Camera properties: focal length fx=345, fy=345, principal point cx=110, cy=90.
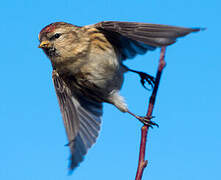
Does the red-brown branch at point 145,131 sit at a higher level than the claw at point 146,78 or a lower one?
lower

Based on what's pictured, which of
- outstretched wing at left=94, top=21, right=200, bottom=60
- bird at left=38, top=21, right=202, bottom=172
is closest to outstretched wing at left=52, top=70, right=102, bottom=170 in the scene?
bird at left=38, top=21, right=202, bottom=172

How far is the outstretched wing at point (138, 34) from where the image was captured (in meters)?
2.75

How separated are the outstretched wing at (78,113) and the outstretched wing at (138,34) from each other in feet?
2.71

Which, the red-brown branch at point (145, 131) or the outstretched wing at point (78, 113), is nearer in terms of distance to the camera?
the red-brown branch at point (145, 131)

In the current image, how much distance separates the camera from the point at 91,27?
3.89 meters

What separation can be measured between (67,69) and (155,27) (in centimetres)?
122

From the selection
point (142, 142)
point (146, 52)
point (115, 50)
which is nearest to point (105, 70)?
point (115, 50)

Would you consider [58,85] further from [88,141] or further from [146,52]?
[146,52]

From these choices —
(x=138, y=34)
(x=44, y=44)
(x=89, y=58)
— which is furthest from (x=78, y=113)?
(x=138, y=34)

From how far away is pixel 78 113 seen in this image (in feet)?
14.2

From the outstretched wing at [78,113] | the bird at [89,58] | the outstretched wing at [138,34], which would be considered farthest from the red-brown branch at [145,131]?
the outstretched wing at [78,113]

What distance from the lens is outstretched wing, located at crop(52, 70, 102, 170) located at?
410 centimetres

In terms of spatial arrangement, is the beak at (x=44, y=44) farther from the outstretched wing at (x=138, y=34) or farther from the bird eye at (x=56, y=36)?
the outstretched wing at (x=138, y=34)

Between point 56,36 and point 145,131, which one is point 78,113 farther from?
point 145,131
